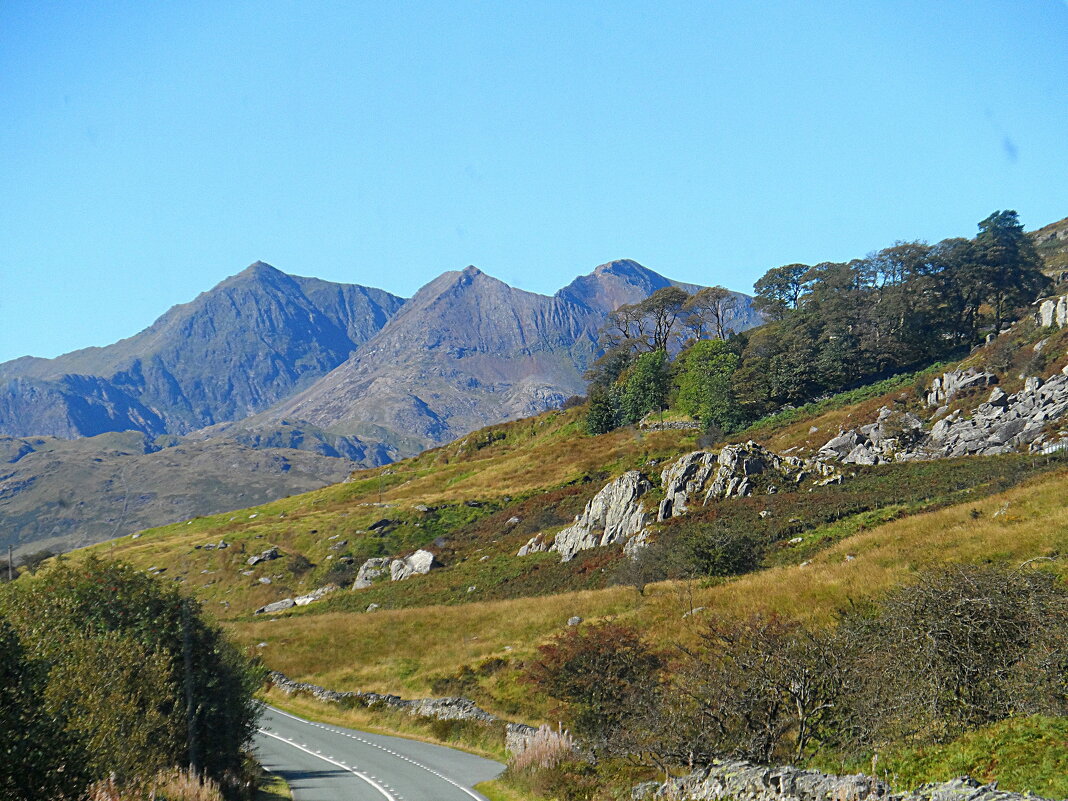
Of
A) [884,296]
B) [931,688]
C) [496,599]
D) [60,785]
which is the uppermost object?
[884,296]

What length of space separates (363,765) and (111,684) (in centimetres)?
1461

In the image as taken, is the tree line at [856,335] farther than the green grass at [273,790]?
Yes

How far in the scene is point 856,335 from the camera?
103 meters

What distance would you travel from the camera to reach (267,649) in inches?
2095

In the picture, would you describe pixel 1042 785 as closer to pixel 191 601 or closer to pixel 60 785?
pixel 60 785

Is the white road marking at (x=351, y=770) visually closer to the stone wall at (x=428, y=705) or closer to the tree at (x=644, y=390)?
the stone wall at (x=428, y=705)

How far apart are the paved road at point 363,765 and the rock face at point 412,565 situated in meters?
37.5

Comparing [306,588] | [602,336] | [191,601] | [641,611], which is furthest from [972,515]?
[602,336]

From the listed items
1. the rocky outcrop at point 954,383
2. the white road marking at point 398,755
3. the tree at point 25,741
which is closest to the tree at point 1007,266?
the rocky outcrop at point 954,383

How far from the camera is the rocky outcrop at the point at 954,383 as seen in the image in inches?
2729

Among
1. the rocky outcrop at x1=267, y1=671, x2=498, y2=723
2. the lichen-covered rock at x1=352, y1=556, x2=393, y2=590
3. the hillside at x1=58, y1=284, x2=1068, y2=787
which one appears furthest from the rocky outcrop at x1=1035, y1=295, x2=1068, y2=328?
the lichen-covered rock at x1=352, y1=556, x2=393, y2=590

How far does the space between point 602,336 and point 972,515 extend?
10729 cm

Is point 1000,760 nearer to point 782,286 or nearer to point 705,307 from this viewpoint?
point 705,307

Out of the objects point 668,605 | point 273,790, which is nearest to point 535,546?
point 668,605
